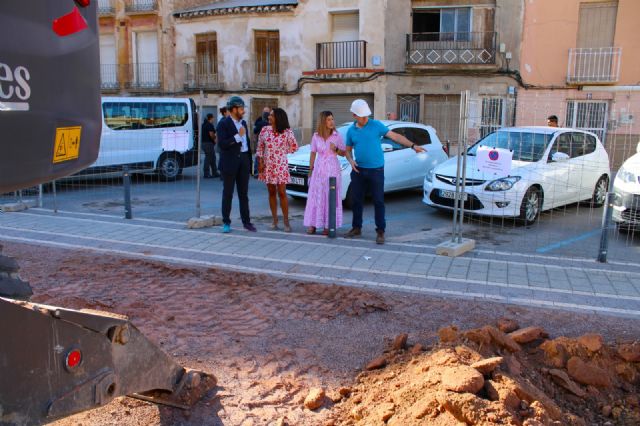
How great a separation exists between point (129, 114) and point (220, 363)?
12410 millimetres

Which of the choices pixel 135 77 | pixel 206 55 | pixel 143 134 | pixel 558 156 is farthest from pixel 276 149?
pixel 135 77

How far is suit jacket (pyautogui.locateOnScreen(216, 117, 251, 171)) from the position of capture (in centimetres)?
855

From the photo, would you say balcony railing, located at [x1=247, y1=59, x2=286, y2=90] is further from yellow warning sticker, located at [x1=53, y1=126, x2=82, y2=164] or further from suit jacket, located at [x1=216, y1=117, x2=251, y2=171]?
yellow warning sticker, located at [x1=53, y1=126, x2=82, y2=164]

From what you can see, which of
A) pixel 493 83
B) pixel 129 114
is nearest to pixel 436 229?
pixel 129 114

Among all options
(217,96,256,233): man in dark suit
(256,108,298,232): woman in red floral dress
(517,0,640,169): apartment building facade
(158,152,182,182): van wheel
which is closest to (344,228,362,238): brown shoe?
(256,108,298,232): woman in red floral dress

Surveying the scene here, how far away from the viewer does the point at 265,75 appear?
25.8m

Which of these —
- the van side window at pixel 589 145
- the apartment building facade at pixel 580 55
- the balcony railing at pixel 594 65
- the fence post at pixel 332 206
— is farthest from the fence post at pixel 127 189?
the balcony railing at pixel 594 65

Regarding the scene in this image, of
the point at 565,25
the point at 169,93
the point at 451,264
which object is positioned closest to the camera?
the point at 451,264

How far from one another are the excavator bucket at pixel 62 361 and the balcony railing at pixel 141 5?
27.1 m

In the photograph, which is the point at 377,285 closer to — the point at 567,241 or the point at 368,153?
the point at 368,153

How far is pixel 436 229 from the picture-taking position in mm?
9680

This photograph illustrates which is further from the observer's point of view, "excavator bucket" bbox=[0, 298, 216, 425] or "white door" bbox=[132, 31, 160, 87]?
"white door" bbox=[132, 31, 160, 87]

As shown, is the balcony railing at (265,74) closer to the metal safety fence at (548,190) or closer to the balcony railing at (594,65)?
the balcony railing at (594,65)

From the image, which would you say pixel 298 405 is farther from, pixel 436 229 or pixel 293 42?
pixel 293 42
